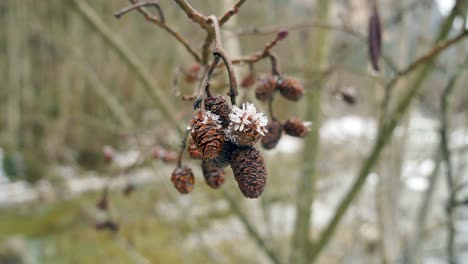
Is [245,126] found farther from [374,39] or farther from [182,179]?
[374,39]

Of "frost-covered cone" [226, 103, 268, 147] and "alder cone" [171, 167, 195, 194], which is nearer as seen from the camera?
"frost-covered cone" [226, 103, 268, 147]

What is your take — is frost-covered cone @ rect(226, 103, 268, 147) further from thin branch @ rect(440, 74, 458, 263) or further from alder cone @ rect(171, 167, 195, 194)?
thin branch @ rect(440, 74, 458, 263)

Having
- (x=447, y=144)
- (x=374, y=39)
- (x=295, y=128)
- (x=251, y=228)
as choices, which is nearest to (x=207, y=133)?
(x=295, y=128)

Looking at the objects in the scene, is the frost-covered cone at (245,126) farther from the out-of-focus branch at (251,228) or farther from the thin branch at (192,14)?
the out-of-focus branch at (251,228)

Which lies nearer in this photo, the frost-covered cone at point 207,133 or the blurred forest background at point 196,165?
the frost-covered cone at point 207,133

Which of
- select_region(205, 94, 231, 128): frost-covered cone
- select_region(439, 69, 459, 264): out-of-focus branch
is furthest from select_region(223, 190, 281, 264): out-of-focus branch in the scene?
select_region(205, 94, 231, 128): frost-covered cone

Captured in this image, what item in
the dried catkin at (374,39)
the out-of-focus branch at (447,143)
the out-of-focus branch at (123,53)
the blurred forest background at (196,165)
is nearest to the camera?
the dried catkin at (374,39)

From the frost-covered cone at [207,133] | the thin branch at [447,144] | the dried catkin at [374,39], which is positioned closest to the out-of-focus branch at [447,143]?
the thin branch at [447,144]
